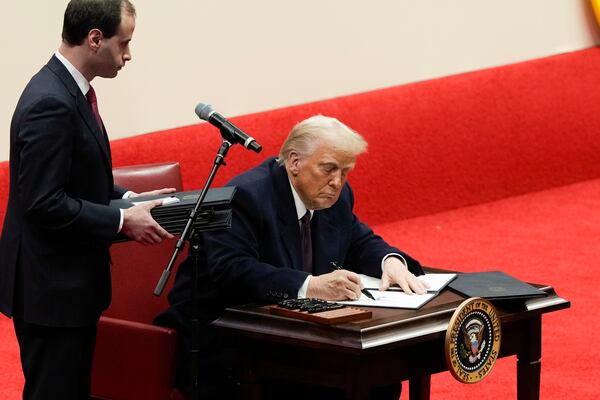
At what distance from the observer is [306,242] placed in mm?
3582

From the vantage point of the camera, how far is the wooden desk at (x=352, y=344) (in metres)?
2.95

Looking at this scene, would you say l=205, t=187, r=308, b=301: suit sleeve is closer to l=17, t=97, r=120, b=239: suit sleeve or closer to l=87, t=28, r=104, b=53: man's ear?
l=17, t=97, r=120, b=239: suit sleeve

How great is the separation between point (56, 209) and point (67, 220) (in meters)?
0.04

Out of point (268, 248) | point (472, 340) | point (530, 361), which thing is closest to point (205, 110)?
point (268, 248)

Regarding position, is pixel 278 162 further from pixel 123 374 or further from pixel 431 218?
pixel 431 218

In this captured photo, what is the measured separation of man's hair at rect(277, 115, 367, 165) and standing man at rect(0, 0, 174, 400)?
59cm

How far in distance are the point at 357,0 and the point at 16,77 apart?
6.53 feet

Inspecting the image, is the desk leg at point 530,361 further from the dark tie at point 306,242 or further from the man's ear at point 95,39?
the man's ear at point 95,39

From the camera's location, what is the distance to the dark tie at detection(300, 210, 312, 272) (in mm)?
3572

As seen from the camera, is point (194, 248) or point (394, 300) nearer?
point (194, 248)

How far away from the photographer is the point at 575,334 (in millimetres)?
4965

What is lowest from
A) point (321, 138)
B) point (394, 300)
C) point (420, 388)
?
point (420, 388)

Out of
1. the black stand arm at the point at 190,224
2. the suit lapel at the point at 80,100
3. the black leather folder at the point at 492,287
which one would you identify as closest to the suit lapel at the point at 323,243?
the black leather folder at the point at 492,287

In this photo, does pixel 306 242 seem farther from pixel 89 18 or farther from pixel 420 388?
pixel 89 18
